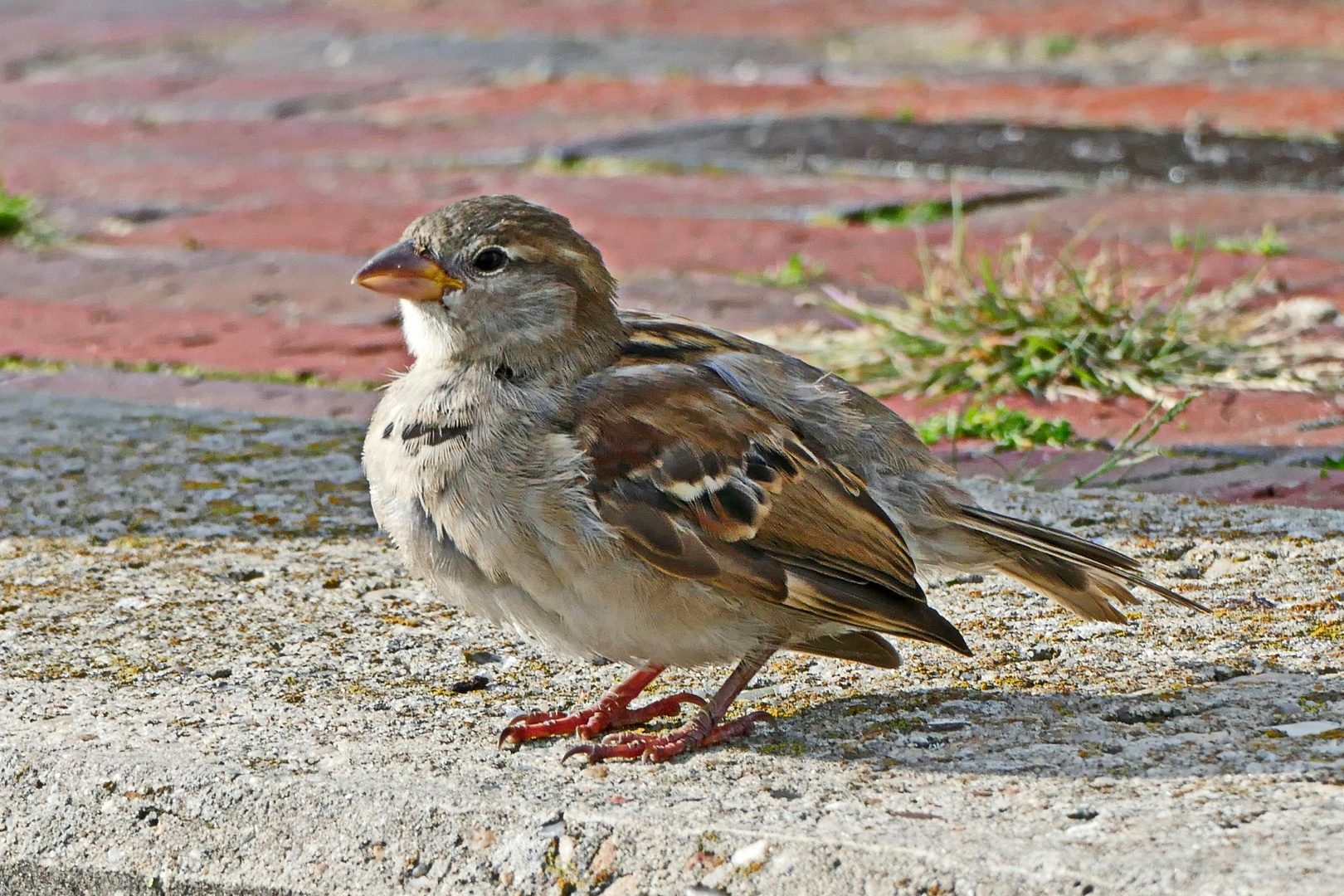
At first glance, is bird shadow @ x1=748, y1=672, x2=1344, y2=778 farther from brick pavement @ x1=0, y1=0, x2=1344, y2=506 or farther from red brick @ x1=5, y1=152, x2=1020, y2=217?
red brick @ x1=5, y1=152, x2=1020, y2=217

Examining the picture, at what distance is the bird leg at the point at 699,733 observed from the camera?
2.57 metres

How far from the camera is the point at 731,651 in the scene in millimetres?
2654

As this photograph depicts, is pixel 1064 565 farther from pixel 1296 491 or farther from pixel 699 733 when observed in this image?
pixel 1296 491

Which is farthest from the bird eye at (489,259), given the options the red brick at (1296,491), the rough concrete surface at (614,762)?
the red brick at (1296,491)

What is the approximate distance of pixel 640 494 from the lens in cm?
262

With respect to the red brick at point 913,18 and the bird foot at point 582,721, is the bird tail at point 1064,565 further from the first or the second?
the red brick at point 913,18

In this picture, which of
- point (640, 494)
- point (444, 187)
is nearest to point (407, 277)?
point (640, 494)

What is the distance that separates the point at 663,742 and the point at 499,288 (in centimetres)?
75

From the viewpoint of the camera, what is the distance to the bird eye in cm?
294

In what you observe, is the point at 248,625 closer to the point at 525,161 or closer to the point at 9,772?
the point at 9,772

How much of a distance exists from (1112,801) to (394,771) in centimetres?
90

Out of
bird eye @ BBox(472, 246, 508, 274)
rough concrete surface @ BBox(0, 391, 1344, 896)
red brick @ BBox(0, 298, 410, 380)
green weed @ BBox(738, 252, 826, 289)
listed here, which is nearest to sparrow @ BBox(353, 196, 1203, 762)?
bird eye @ BBox(472, 246, 508, 274)

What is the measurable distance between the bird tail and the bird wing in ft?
0.52

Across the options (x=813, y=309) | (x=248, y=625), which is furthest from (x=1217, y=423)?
(x=248, y=625)
